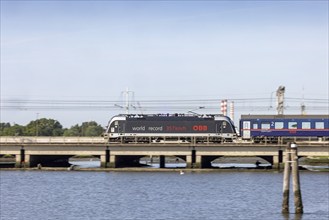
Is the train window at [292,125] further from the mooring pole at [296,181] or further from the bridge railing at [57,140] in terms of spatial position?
the mooring pole at [296,181]

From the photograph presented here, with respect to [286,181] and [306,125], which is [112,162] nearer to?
[306,125]

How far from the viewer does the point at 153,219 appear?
55.8 m

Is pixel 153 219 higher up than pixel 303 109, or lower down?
lower down

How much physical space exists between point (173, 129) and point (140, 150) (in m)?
11.1

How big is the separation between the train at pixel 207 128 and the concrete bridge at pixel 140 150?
3.70 meters

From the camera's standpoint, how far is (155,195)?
71688mm

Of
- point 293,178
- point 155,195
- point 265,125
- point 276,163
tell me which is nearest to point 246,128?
point 265,125

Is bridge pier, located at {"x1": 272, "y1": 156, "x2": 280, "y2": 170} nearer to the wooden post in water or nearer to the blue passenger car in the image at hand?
the blue passenger car

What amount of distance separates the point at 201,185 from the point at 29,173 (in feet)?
95.0

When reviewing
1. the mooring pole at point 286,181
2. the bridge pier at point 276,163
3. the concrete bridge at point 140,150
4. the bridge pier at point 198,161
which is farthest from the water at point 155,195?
the bridge pier at point 198,161

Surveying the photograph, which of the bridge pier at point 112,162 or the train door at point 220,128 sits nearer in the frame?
the bridge pier at point 112,162

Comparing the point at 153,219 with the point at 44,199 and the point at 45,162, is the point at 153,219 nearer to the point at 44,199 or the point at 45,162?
the point at 44,199

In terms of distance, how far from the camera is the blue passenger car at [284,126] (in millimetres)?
111812

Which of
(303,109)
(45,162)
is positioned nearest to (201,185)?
(45,162)
